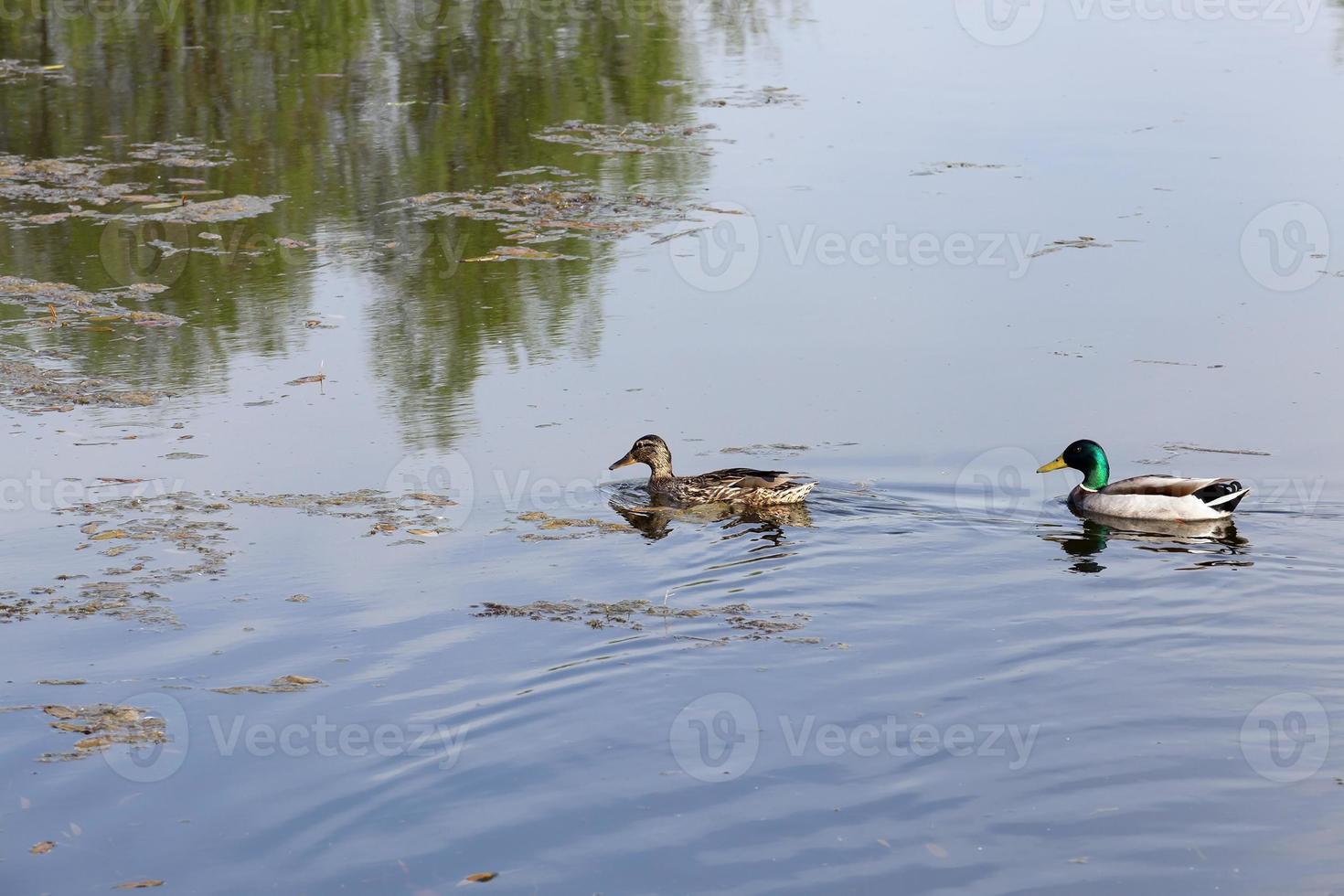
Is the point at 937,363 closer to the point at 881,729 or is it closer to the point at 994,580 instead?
the point at 994,580

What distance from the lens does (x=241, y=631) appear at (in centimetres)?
798

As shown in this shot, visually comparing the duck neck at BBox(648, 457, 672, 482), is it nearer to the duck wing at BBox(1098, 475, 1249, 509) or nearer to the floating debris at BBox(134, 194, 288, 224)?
A: the duck wing at BBox(1098, 475, 1249, 509)

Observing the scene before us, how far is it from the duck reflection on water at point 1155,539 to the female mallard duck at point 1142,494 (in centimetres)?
5

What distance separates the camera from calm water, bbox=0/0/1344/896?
6379mm

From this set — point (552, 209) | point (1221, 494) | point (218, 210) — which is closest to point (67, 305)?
point (218, 210)

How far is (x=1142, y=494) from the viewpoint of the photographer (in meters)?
10.1

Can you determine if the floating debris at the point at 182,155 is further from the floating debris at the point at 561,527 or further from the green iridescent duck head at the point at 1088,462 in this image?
the green iridescent duck head at the point at 1088,462

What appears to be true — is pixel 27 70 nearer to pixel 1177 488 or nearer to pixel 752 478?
pixel 752 478

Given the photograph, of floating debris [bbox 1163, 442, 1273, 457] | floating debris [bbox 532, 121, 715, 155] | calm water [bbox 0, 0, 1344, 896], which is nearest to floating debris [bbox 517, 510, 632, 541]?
calm water [bbox 0, 0, 1344, 896]

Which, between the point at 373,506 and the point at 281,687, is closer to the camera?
the point at 281,687

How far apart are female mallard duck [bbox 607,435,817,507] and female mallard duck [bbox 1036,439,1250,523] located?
1688 mm

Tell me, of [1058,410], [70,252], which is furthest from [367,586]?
[70,252]

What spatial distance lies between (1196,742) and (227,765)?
400 centimetres

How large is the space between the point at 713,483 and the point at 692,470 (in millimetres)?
618
